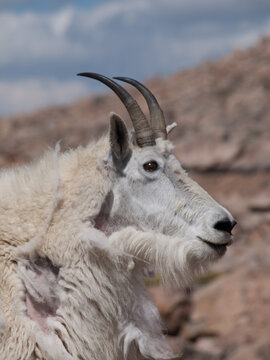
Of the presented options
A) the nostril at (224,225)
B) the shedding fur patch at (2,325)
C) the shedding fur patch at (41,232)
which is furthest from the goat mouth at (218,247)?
the shedding fur patch at (2,325)

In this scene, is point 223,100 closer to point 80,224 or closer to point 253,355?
point 253,355

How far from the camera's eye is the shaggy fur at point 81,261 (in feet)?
19.6

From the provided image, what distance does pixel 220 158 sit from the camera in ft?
121

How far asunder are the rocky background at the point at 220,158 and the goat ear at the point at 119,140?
736 millimetres

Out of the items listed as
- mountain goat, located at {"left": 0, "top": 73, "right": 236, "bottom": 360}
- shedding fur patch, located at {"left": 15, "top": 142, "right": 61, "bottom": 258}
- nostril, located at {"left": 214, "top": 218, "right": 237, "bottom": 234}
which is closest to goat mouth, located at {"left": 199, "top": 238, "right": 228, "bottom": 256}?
mountain goat, located at {"left": 0, "top": 73, "right": 236, "bottom": 360}

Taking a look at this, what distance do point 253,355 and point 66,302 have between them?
9659mm

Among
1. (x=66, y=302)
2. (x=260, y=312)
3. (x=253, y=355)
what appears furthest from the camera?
(x=260, y=312)

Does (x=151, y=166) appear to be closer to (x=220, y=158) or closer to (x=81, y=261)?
(x=81, y=261)

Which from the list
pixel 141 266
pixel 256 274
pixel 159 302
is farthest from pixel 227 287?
pixel 141 266

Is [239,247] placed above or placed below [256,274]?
below

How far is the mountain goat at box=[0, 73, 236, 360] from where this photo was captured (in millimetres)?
6031

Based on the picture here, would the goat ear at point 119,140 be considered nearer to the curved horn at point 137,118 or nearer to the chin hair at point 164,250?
the curved horn at point 137,118

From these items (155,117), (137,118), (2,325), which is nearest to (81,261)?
(2,325)

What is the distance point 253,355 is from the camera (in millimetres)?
14898
